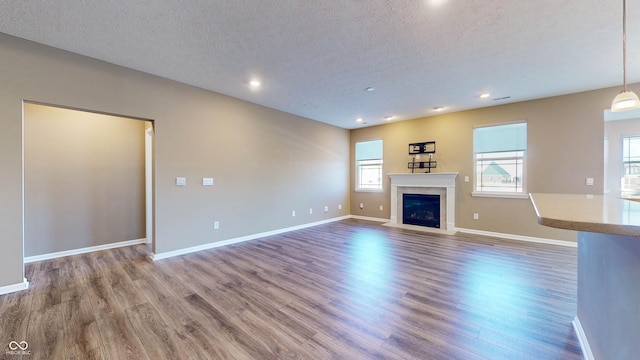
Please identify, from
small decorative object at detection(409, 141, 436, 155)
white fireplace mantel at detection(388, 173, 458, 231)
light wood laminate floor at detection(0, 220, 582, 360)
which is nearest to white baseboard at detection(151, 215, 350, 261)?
light wood laminate floor at detection(0, 220, 582, 360)

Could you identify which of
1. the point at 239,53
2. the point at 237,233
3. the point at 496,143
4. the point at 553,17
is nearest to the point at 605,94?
the point at 496,143

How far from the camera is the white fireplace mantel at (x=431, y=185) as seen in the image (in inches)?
218

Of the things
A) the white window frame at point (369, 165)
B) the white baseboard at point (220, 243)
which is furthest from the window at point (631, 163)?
the white baseboard at point (220, 243)

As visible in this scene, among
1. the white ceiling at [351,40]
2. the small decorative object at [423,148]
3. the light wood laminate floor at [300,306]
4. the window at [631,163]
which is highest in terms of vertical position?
the white ceiling at [351,40]

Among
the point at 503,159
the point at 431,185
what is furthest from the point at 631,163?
the point at 431,185

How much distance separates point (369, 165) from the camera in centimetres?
721

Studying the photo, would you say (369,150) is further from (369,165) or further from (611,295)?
(611,295)

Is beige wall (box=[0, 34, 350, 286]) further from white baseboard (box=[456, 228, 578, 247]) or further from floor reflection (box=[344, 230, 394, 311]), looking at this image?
white baseboard (box=[456, 228, 578, 247])

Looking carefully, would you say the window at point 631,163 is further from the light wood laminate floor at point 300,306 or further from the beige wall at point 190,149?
the beige wall at point 190,149

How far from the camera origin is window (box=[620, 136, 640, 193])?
4934 mm

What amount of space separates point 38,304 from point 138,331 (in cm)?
135

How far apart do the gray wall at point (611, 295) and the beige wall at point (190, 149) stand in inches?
169

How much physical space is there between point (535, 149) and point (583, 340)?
4121 millimetres

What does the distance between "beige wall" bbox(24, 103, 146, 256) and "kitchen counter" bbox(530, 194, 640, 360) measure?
5737mm
